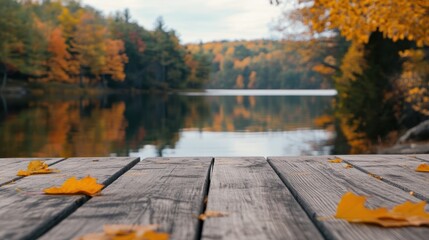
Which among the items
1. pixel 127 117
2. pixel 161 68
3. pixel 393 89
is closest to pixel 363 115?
pixel 393 89

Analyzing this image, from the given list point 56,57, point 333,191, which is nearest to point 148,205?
point 333,191

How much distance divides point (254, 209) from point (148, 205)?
12.7 inches

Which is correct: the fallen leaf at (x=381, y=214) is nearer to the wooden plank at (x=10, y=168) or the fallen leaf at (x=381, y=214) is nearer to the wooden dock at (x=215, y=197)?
the wooden dock at (x=215, y=197)

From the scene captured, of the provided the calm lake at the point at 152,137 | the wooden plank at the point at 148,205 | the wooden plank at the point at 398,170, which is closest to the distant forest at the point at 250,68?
the calm lake at the point at 152,137

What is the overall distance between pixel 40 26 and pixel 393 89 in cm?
5629

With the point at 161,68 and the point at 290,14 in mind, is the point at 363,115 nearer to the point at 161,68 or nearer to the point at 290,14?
the point at 290,14

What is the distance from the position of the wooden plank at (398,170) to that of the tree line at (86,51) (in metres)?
52.2

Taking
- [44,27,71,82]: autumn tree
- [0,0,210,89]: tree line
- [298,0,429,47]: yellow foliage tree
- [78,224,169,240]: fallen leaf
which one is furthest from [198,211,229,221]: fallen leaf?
[44,27,71,82]: autumn tree

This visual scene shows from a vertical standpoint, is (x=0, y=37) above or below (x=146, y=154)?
above

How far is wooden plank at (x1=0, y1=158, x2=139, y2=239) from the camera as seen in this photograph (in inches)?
53.0

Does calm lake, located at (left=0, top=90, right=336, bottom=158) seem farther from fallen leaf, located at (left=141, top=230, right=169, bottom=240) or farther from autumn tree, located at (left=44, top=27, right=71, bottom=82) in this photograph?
autumn tree, located at (left=44, top=27, right=71, bottom=82)

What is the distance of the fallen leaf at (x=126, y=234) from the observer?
115 cm

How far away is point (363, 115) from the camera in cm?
1788

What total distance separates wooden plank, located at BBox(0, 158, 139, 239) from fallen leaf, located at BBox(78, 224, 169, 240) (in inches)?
7.3
